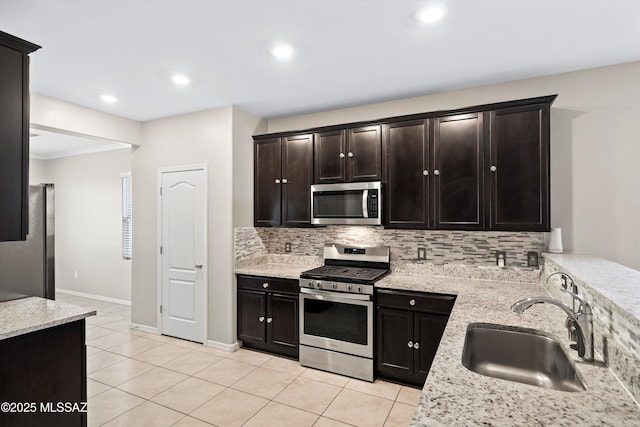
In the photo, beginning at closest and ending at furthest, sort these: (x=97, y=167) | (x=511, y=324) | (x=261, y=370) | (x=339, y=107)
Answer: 1. (x=511, y=324)
2. (x=261, y=370)
3. (x=339, y=107)
4. (x=97, y=167)

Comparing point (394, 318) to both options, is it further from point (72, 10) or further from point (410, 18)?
point (72, 10)

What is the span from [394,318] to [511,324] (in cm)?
124

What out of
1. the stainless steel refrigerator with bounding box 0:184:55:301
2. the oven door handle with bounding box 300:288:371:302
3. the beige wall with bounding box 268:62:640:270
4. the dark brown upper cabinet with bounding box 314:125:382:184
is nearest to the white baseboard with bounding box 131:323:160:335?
the stainless steel refrigerator with bounding box 0:184:55:301

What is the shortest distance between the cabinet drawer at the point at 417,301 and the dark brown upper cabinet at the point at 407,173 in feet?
2.14

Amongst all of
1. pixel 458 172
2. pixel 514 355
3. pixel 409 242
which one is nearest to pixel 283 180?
pixel 409 242

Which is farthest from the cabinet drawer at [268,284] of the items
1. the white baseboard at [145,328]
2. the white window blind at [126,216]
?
the white window blind at [126,216]

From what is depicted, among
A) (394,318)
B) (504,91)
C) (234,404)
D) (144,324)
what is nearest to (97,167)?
(144,324)

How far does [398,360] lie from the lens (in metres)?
2.90

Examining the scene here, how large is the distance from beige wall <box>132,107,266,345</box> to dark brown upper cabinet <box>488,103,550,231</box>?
8.60 ft

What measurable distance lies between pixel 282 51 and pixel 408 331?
2523 mm

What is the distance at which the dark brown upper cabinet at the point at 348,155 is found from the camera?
3.31 metres

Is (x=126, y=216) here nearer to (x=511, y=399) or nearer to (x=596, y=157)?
(x=511, y=399)

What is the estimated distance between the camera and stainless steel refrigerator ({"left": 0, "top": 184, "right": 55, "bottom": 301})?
7.18ft

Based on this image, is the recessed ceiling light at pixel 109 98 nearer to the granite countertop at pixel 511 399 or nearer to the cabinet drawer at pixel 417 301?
the cabinet drawer at pixel 417 301
